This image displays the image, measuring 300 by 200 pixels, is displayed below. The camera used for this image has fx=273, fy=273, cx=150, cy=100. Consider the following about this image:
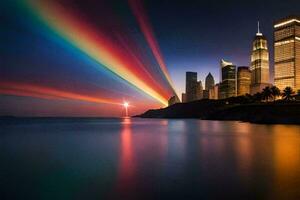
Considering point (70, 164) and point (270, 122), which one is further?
point (270, 122)

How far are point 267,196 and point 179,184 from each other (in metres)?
5.41

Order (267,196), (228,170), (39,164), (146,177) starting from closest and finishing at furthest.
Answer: (267,196), (146,177), (228,170), (39,164)

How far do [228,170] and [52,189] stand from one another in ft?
44.9

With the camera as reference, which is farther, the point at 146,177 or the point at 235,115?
the point at 235,115

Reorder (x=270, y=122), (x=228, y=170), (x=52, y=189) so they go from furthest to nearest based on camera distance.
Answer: (x=270, y=122), (x=228, y=170), (x=52, y=189)

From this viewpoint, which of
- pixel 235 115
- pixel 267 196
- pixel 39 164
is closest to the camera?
pixel 267 196

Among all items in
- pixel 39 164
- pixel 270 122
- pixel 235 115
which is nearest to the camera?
pixel 39 164

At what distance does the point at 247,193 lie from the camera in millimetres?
15547

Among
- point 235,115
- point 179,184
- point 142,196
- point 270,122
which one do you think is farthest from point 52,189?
point 235,115

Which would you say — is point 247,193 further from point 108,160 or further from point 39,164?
point 39,164

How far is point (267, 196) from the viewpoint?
588 inches

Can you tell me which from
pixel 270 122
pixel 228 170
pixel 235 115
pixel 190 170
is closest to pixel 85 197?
pixel 190 170

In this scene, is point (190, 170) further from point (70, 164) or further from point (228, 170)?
point (70, 164)

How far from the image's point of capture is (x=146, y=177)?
2022cm
